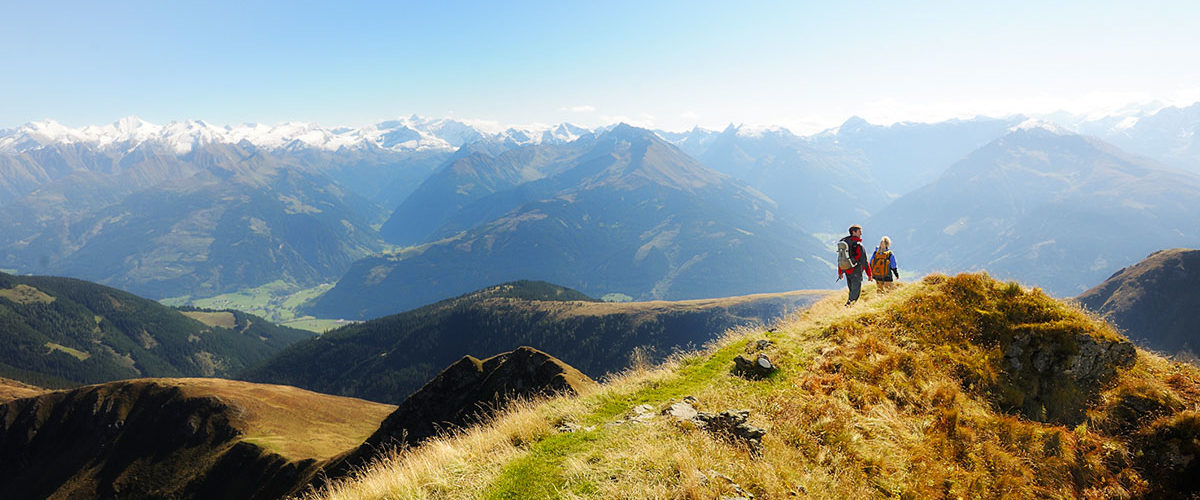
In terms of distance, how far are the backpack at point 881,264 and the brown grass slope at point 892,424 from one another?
3.84 meters

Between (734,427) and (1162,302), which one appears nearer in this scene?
(734,427)

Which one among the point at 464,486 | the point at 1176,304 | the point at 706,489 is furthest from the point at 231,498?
the point at 1176,304

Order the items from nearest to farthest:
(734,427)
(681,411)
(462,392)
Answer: (734,427) → (681,411) → (462,392)

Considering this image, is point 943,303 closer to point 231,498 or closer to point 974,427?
point 974,427

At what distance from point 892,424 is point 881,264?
11010 millimetres

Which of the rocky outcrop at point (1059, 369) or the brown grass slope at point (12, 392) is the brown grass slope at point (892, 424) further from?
the brown grass slope at point (12, 392)

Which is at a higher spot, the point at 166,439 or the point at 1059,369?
the point at 1059,369

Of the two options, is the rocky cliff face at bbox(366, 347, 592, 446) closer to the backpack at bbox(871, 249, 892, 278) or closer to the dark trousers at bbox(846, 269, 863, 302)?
the dark trousers at bbox(846, 269, 863, 302)

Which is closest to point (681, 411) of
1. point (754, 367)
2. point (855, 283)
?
point (754, 367)

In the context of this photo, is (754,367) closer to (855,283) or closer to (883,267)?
(855,283)

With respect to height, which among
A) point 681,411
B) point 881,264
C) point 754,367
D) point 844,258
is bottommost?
point 754,367

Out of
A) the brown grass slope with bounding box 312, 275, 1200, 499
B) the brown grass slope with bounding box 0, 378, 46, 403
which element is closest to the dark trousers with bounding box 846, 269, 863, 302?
the brown grass slope with bounding box 312, 275, 1200, 499

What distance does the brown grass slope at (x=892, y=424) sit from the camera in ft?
24.2

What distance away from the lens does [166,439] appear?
7950 cm
